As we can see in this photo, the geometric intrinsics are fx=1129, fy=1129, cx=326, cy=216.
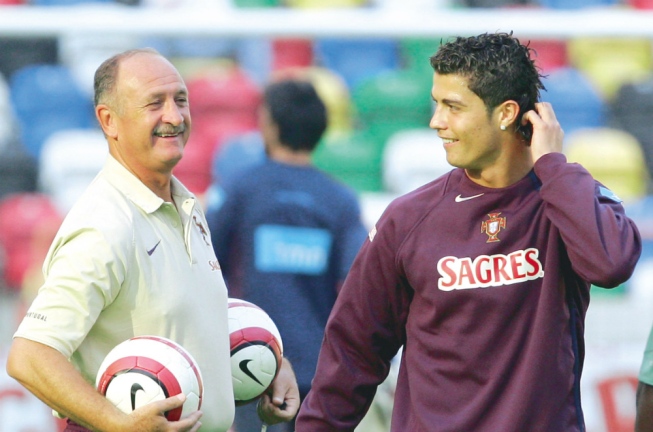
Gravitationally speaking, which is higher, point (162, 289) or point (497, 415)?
point (162, 289)

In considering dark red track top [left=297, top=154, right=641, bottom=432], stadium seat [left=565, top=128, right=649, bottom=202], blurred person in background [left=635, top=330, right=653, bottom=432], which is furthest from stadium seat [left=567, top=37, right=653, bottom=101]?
dark red track top [left=297, top=154, right=641, bottom=432]

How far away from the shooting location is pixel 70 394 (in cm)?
305

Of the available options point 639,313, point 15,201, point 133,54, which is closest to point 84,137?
point 15,201

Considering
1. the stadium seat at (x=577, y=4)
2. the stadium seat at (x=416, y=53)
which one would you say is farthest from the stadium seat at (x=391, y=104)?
the stadium seat at (x=577, y=4)

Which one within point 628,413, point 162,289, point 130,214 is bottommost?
point 628,413

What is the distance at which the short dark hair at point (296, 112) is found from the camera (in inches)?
211

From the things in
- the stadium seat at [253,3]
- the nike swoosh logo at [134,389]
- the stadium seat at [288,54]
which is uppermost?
the stadium seat at [253,3]

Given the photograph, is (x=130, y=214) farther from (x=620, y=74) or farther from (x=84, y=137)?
(x=620, y=74)

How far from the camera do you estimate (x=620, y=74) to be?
34.7 feet

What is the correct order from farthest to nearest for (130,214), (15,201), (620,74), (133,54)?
(620,74) → (15,201) → (133,54) → (130,214)

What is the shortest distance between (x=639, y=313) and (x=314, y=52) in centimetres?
462

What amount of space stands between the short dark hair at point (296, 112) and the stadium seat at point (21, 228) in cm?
330

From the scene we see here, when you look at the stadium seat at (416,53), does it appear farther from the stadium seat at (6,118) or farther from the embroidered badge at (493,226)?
the embroidered badge at (493,226)

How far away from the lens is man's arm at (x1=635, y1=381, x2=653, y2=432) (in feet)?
13.5
